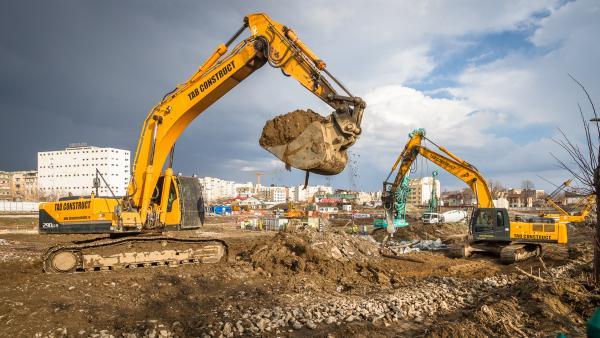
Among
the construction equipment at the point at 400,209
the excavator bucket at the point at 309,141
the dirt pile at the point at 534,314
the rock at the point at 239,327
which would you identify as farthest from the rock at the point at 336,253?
the construction equipment at the point at 400,209

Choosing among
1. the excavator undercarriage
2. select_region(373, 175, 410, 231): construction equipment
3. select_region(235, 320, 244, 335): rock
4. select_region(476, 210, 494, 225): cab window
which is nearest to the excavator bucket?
select_region(235, 320, 244, 335): rock

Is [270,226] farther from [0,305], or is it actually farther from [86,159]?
[86,159]

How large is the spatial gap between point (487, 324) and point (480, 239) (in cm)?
1047

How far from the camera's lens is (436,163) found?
20000mm

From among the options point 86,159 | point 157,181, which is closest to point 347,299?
point 157,181

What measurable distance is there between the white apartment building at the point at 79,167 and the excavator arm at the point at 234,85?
12986 cm

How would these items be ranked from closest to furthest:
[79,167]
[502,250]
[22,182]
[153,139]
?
[153,139]
[502,250]
[79,167]
[22,182]

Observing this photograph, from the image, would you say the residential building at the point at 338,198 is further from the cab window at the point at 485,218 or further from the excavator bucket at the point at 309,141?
the excavator bucket at the point at 309,141

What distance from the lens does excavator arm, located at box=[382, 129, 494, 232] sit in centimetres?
1811

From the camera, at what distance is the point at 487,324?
6859 mm

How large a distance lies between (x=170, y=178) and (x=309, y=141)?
14.5 ft

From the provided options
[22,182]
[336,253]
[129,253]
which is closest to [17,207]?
[129,253]

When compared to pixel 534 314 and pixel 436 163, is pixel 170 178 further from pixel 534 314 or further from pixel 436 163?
pixel 436 163

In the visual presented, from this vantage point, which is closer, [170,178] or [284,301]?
[284,301]
